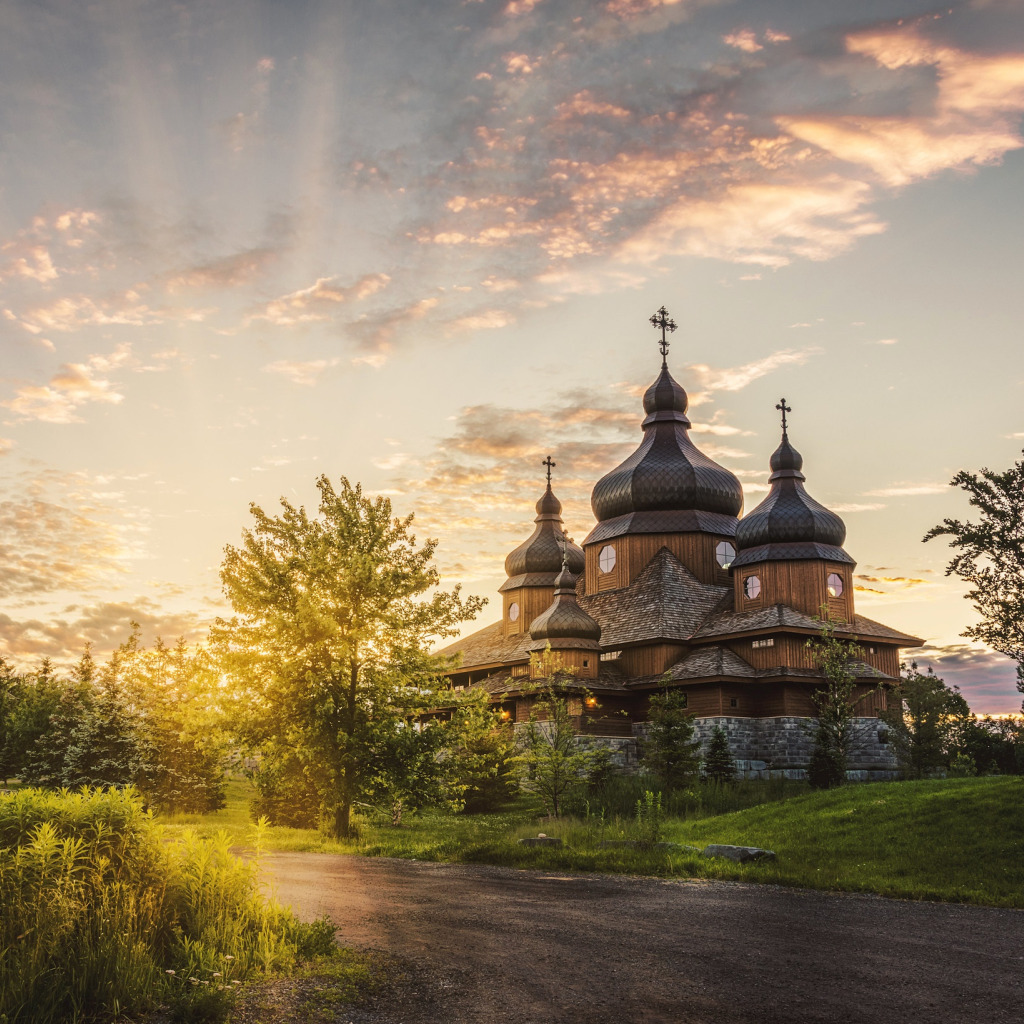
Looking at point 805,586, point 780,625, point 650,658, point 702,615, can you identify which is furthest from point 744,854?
point 702,615

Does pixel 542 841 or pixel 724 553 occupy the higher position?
pixel 724 553

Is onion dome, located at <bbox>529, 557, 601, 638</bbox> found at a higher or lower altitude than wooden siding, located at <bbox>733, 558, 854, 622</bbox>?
lower

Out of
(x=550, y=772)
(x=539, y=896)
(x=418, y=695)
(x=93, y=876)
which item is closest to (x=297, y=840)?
(x=418, y=695)

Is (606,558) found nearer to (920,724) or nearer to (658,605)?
(658,605)

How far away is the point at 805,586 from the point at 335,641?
77.5 feet

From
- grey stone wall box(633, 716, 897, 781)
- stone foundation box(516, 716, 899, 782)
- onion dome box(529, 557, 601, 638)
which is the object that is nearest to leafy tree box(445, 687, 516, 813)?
stone foundation box(516, 716, 899, 782)

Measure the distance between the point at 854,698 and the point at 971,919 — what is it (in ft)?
91.5

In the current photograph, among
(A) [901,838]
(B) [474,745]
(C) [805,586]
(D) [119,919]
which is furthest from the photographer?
(C) [805,586]

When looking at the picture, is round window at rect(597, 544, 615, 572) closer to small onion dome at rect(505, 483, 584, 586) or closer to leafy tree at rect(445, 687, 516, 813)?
small onion dome at rect(505, 483, 584, 586)

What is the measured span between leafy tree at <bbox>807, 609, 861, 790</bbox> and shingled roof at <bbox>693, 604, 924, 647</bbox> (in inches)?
40.0

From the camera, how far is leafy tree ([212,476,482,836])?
22.4 meters

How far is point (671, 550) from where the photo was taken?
4594cm

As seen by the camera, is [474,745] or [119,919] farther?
[474,745]

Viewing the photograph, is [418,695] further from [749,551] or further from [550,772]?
[749,551]
